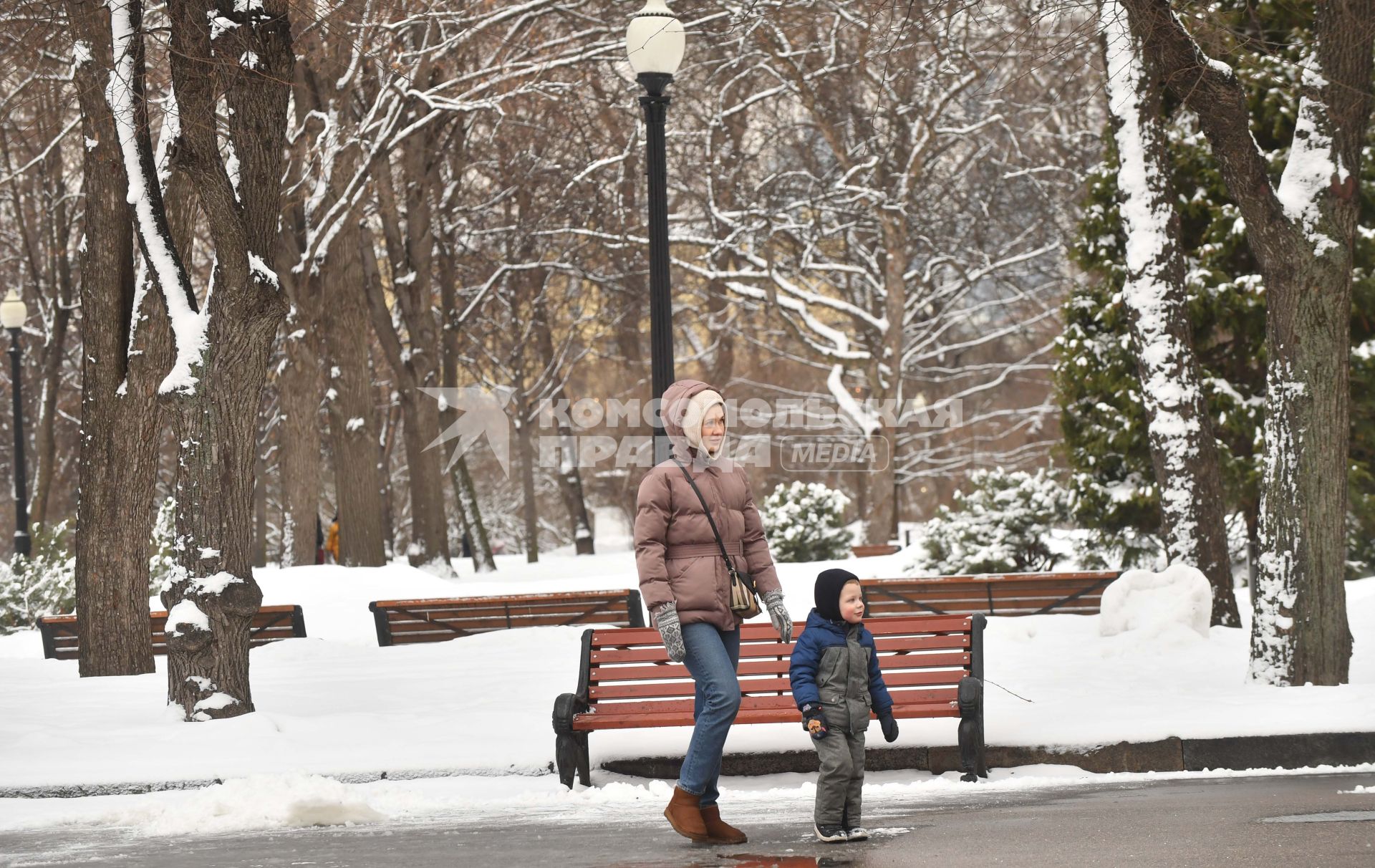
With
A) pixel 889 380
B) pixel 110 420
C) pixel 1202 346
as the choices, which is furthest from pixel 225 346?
pixel 889 380

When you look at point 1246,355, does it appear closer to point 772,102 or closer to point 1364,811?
point 1364,811

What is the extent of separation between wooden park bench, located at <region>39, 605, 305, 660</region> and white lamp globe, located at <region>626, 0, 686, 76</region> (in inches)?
282

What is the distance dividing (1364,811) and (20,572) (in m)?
17.9

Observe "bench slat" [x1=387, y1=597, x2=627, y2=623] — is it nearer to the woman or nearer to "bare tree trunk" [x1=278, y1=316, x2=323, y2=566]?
the woman

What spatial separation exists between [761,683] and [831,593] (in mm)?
2072

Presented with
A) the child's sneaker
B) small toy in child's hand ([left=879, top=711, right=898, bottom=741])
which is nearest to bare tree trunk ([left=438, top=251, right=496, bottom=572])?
small toy in child's hand ([left=879, top=711, right=898, bottom=741])

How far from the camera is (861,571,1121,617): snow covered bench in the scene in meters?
14.3

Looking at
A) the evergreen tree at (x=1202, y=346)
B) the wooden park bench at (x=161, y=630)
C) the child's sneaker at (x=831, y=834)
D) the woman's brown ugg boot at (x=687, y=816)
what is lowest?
the child's sneaker at (x=831, y=834)

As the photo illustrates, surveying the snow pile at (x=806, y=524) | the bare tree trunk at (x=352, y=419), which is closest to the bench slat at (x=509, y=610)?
the bare tree trunk at (x=352, y=419)

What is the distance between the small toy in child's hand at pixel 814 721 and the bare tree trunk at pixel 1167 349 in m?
7.63

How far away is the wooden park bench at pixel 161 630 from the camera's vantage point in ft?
48.5

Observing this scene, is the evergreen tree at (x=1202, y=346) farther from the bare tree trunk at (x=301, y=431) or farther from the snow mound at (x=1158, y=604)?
the bare tree trunk at (x=301, y=431)

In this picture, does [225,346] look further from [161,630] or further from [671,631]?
[161,630]

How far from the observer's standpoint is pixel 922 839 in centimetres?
632
